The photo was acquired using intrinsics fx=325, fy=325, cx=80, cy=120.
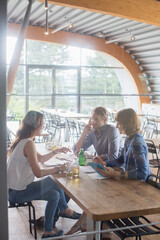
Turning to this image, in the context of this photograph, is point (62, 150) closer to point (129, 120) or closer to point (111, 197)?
point (129, 120)

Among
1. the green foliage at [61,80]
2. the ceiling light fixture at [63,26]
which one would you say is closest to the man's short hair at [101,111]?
the green foliage at [61,80]

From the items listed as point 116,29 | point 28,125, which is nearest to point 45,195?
point 28,125

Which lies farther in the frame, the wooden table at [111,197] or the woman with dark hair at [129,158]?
the woman with dark hair at [129,158]

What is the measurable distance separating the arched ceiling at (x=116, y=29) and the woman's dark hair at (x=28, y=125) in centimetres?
72

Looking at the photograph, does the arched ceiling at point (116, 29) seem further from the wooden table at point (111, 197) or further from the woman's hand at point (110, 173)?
the wooden table at point (111, 197)

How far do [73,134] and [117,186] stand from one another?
3.54 feet

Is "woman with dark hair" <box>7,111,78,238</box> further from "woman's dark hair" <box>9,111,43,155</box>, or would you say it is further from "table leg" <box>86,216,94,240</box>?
"table leg" <box>86,216,94,240</box>

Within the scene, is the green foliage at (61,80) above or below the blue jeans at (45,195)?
above

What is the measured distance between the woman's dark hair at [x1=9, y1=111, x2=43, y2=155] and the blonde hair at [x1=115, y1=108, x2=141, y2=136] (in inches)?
→ 25.9

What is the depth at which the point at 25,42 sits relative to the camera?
8.21 feet

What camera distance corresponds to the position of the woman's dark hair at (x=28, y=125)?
8.17ft

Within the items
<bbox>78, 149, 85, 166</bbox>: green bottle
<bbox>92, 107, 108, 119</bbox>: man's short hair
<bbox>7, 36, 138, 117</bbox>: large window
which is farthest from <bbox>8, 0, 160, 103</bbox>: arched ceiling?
<bbox>78, 149, 85, 166</bbox>: green bottle

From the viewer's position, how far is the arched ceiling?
108 inches

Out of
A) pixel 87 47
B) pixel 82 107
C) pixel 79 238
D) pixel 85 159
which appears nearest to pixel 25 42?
pixel 87 47
